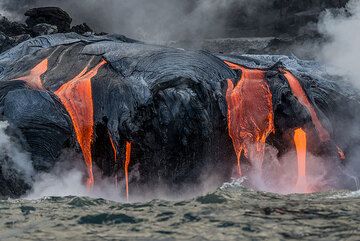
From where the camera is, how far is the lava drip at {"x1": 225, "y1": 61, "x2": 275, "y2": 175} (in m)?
7.00

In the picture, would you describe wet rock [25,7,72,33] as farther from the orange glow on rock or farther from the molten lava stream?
the orange glow on rock

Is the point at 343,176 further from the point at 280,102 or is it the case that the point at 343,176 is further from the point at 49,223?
the point at 49,223

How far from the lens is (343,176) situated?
22.9ft

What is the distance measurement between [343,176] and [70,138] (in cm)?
328

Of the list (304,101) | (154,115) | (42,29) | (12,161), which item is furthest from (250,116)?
(42,29)

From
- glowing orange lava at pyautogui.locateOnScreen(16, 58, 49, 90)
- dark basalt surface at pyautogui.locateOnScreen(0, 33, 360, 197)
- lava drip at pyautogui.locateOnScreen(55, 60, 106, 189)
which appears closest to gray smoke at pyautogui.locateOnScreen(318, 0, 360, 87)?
dark basalt surface at pyautogui.locateOnScreen(0, 33, 360, 197)

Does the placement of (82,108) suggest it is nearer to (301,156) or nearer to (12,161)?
(12,161)

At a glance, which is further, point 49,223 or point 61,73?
point 61,73

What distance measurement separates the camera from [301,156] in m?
7.12

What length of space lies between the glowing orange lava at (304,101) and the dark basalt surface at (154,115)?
8 cm

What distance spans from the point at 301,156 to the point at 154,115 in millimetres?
1886

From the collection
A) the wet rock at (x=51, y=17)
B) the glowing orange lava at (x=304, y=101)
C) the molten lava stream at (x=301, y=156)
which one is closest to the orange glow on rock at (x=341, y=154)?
the glowing orange lava at (x=304, y=101)

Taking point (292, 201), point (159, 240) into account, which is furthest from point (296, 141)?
point (159, 240)

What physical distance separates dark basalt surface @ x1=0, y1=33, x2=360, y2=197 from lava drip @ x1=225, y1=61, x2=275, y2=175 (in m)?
0.09
